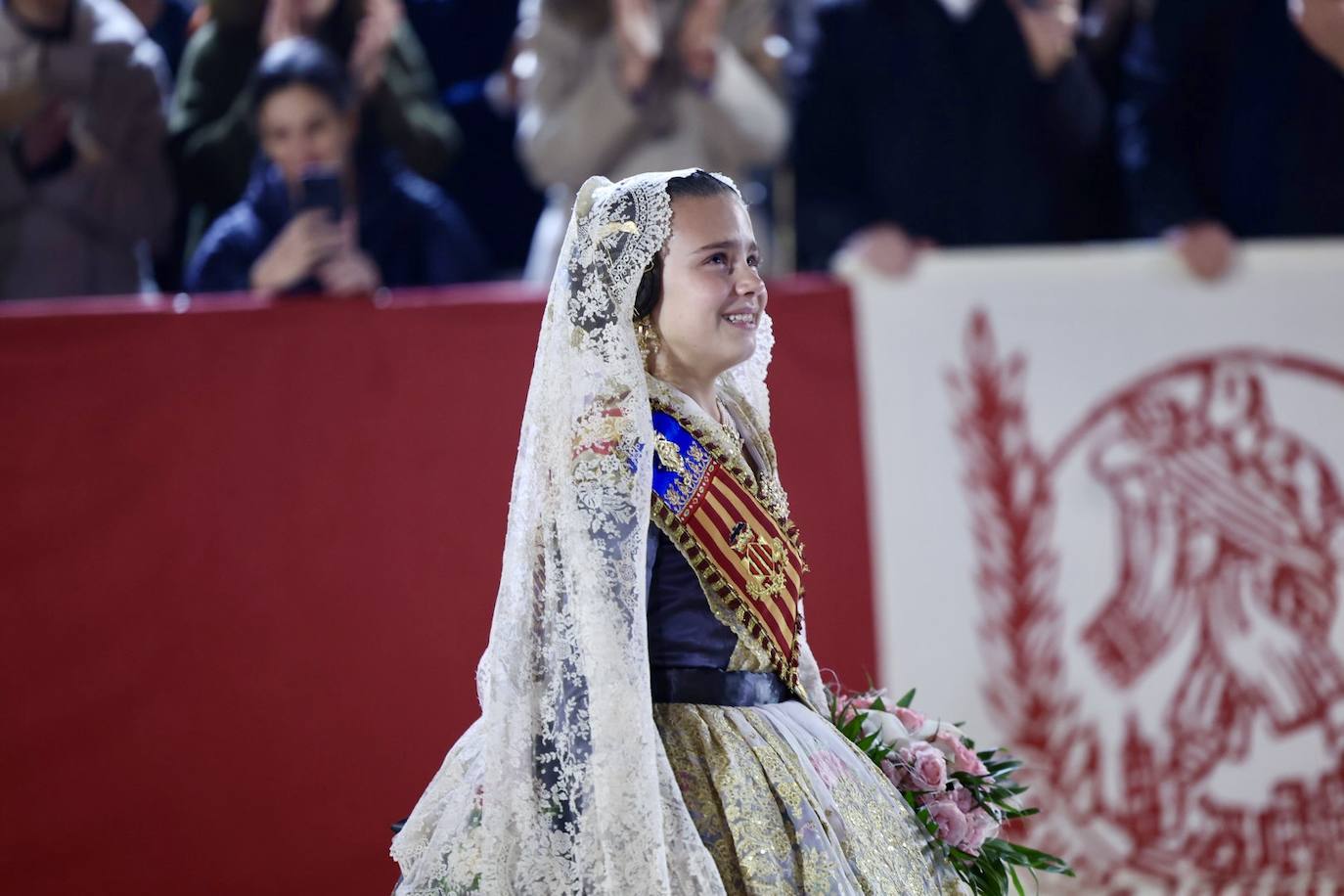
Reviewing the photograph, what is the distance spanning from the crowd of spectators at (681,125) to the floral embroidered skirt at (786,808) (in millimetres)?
2238

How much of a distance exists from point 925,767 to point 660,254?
33.8 inches

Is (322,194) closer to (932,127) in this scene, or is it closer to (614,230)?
(932,127)

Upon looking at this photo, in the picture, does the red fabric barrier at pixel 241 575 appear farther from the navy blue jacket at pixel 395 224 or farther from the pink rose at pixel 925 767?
the pink rose at pixel 925 767

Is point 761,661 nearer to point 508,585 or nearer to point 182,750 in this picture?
Answer: point 508,585

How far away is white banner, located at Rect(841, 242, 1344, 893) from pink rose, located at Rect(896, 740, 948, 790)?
175 centimetres

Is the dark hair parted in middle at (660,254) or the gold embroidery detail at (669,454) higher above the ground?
the dark hair parted in middle at (660,254)

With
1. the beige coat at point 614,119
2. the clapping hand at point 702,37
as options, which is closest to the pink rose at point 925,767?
the beige coat at point 614,119

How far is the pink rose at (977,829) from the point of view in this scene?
256 centimetres

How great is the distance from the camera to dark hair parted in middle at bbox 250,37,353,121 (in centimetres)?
450

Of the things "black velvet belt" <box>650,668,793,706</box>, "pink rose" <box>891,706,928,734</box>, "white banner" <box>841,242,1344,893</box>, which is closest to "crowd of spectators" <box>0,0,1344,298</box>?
"white banner" <box>841,242,1344,893</box>

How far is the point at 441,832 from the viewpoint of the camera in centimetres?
226

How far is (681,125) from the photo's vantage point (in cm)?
467

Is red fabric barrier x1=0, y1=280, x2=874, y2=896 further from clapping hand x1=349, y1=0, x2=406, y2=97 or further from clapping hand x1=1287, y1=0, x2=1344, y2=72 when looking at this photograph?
clapping hand x1=1287, y1=0, x2=1344, y2=72

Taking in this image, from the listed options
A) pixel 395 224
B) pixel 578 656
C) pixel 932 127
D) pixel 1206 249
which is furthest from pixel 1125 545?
pixel 578 656
